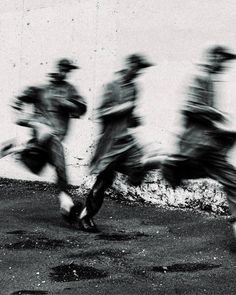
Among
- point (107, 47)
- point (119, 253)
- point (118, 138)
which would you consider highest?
point (118, 138)

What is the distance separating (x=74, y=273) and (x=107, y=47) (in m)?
5.25

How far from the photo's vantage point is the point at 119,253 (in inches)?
237

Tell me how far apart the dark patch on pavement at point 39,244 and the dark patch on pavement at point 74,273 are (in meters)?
0.74

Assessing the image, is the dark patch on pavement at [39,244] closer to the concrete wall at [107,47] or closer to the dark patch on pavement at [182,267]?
the dark patch on pavement at [182,267]

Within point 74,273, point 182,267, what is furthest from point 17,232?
point 182,267

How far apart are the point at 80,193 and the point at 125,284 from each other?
4.87m

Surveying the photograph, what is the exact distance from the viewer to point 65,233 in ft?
22.4

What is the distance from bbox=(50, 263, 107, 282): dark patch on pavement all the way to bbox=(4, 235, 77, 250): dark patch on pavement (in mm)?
738

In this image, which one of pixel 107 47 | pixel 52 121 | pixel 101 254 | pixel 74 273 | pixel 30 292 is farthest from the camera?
pixel 107 47

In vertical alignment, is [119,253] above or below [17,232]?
above

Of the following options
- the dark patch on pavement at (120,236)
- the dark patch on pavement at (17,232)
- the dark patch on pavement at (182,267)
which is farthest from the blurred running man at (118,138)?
the dark patch on pavement at (182,267)

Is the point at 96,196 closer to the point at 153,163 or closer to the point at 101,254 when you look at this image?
the point at 153,163

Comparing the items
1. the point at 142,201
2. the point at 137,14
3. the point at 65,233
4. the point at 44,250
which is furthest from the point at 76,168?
the point at 44,250

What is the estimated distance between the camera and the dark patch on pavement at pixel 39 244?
6176 millimetres
